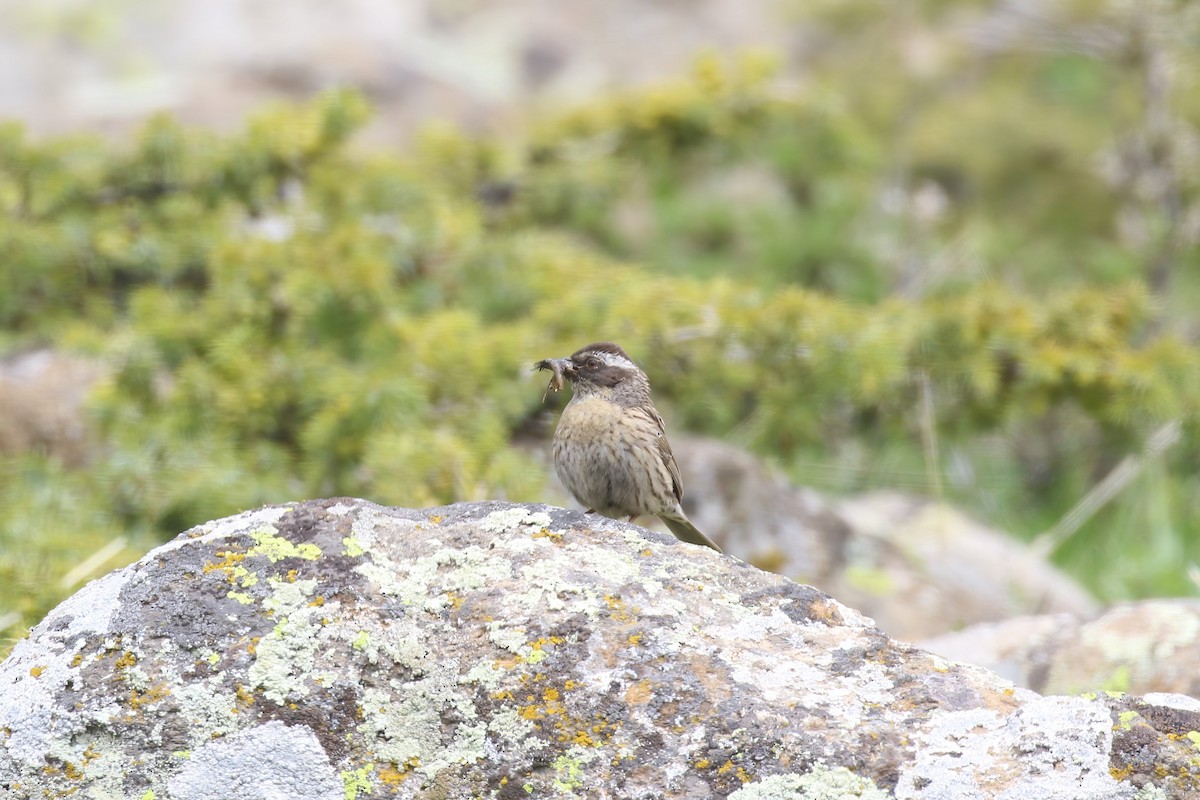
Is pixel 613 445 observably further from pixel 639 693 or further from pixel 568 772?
pixel 568 772

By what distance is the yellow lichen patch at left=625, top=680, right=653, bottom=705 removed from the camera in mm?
2990

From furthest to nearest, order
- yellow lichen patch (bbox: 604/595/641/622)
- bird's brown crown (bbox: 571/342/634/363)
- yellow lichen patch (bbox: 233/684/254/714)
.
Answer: bird's brown crown (bbox: 571/342/634/363) → yellow lichen patch (bbox: 604/595/641/622) → yellow lichen patch (bbox: 233/684/254/714)

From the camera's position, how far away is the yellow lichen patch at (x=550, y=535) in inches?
137

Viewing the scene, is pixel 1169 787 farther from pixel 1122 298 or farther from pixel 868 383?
pixel 1122 298

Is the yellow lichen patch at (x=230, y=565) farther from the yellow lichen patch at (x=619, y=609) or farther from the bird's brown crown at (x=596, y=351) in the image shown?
the bird's brown crown at (x=596, y=351)

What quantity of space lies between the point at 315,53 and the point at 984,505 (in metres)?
8.00

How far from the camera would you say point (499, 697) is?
119 inches

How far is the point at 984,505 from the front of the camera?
8.73 m

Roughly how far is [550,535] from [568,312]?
11.9 feet

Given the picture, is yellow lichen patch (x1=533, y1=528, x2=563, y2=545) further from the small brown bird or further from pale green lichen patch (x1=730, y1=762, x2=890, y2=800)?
the small brown bird

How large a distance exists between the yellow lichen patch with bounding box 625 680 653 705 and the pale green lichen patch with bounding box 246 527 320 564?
86 centimetres

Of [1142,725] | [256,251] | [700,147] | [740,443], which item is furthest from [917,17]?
[1142,725]

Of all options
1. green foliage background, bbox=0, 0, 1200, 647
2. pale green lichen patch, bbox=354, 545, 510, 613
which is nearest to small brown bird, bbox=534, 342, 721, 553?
green foliage background, bbox=0, 0, 1200, 647

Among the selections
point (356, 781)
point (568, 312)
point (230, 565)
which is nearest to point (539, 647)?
point (356, 781)
